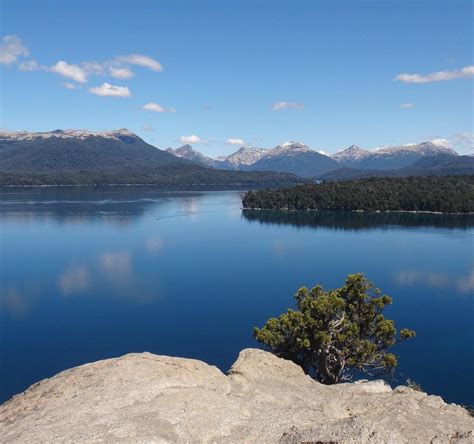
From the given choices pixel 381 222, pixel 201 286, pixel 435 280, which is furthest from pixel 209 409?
pixel 381 222

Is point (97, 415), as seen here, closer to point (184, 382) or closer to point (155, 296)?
point (184, 382)

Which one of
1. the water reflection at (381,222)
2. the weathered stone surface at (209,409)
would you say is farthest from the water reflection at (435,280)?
the weathered stone surface at (209,409)

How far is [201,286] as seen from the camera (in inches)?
3698

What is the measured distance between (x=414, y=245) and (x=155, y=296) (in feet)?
266

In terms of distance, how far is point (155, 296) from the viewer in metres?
86.6

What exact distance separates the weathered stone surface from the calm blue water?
97.2 ft

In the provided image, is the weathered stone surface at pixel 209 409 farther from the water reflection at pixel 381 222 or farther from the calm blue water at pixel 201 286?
the water reflection at pixel 381 222

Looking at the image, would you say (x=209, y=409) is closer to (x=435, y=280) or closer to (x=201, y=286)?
(x=201, y=286)

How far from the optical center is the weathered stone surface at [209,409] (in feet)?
60.2

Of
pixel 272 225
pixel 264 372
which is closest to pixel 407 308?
pixel 264 372

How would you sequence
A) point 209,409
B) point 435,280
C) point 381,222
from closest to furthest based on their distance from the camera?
1. point 209,409
2. point 435,280
3. point 381,222

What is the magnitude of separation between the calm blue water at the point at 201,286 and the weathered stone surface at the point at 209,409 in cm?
2961

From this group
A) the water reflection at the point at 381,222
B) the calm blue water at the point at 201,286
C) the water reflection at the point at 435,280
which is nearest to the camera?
the calm blue water at the point at 201,286

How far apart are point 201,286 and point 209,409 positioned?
7361 cm
